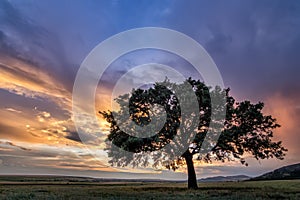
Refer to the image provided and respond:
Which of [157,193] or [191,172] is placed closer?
[157,193]

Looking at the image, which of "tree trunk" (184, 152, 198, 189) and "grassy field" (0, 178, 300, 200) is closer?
"grassy field" (0, 178, 300, 200)

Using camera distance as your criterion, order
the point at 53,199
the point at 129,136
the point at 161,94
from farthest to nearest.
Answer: the point at 161,94 → the point at 129,136 → the point at 53,199

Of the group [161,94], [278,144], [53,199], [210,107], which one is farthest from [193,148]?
[53,199]

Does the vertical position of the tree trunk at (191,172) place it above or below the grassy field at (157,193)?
above

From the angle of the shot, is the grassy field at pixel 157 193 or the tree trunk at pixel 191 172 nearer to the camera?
the grassy field at pixel 157 193

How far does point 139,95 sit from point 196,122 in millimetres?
8594

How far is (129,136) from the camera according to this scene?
38.8 m

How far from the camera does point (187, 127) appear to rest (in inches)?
1603

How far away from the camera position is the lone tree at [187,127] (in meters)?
39.9

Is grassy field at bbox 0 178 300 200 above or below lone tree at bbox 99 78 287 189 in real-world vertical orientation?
below

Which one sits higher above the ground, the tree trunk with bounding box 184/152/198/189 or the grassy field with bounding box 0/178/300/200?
the tree trunk with bounding box 184/152/198/189

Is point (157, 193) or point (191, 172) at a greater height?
point (191, 172)

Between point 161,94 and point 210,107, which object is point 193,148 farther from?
point 161,94

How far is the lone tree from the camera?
3988 centimetres
